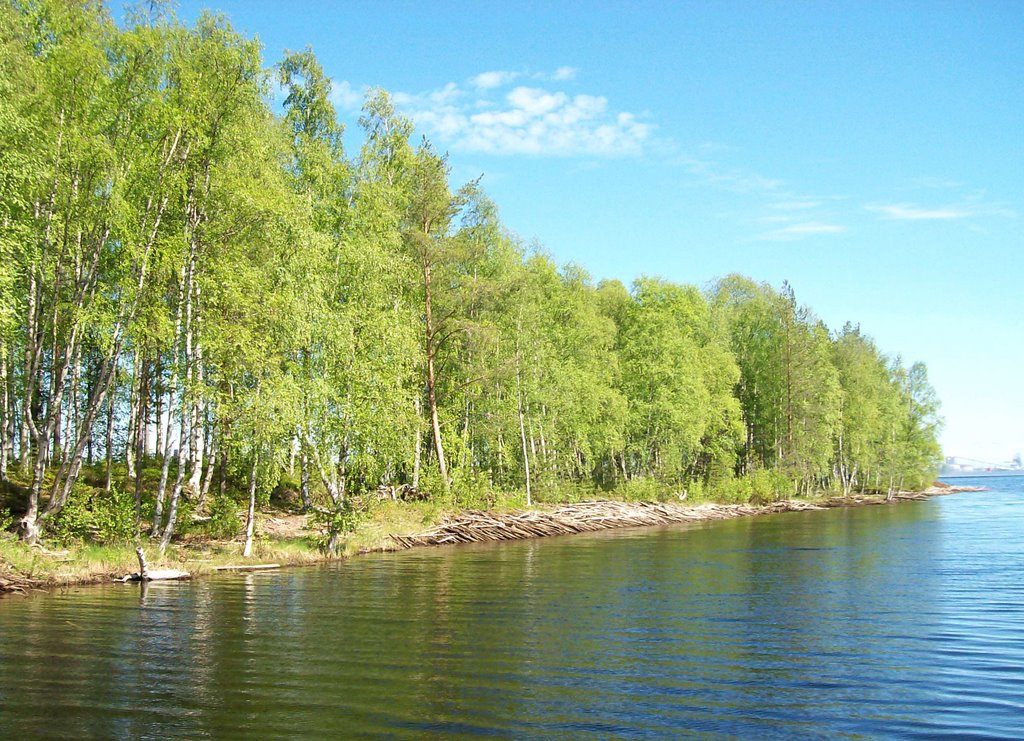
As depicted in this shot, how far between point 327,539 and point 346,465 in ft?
9.01

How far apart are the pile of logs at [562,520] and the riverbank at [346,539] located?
0.05 metres

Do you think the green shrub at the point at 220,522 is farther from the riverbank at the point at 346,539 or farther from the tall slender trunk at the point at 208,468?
the tall slender trunk at the point at 208,468

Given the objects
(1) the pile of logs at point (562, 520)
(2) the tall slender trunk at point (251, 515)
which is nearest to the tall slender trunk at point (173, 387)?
(2) the tall slender trunk at point (251, 515)

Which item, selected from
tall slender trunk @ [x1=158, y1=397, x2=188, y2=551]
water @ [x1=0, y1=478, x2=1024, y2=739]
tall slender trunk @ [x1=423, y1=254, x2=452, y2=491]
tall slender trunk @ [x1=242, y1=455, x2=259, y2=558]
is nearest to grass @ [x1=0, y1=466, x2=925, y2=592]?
tall slender trunk @ [x1=242, y1=455, x2=259, y2=558]

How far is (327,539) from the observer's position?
94.8ft

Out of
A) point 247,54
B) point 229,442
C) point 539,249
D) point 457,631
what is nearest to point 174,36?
point 247,54

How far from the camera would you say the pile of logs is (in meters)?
36.2

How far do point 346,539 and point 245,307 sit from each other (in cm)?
1000

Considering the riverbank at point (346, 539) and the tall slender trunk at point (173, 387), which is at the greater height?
the tall slender trunk at point (173, 387)

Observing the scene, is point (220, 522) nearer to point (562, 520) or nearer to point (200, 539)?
point (200, 539)

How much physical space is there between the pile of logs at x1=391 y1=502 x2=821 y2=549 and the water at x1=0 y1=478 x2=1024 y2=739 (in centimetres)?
1085

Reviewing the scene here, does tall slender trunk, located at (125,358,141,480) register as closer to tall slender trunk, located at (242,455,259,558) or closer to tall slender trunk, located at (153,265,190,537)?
tall slender trunk, located at (153,265,190,537)

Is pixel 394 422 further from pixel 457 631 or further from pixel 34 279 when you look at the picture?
pixel 457 631

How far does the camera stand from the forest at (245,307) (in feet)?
73.8
